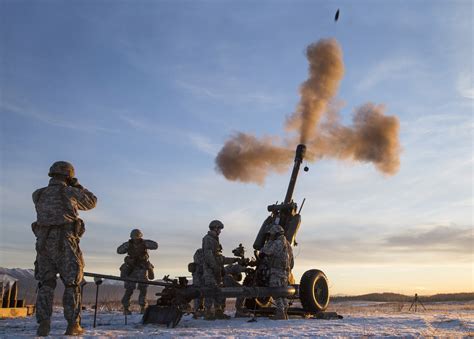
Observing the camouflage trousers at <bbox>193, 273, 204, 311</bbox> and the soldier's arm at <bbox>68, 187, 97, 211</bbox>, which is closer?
the soldier's arm at <bbox>68, 187, 97, 211</bbox>

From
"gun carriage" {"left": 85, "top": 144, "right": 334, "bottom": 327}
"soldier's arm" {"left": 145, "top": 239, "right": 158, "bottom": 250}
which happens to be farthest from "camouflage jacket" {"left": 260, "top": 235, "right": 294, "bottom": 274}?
"soldier's arm" {"left": 145, "top": 239, "right": 158, "bottom": 250}

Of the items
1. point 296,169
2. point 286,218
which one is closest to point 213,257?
point 286,218

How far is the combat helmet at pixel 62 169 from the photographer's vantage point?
7.46 metres

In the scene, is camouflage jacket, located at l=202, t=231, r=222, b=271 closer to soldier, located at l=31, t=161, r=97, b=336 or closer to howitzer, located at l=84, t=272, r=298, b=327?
howitzer, located at l=84, t=272, r=298, b=327

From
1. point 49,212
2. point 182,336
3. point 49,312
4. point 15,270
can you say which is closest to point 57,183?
point 49,212

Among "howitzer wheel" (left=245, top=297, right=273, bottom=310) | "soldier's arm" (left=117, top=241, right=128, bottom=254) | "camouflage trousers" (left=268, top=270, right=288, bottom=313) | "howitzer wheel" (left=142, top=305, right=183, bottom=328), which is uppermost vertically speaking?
"soldier's arm" (left=117, top=241, right=128, bottom=254)

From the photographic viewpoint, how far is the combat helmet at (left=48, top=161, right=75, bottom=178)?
294 inches

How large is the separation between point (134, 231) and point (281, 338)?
312 inches

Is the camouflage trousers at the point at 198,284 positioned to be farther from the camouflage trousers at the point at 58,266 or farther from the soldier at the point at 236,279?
the camouflage trousers at the point at 58,266

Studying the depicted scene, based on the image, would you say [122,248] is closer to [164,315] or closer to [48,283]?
[164,315]

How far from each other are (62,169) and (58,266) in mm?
1383

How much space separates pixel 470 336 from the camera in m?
8.26

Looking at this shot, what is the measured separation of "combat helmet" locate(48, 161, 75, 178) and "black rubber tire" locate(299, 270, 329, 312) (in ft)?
22.6

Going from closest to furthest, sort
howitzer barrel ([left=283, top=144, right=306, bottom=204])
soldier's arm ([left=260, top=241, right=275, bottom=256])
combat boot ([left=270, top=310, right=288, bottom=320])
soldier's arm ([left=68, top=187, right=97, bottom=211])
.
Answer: soldier's arm ([left=68, top=187, right=97, bottom=211])
combat boot ([left=270, top=310, right=288, bottom=320])
soldier's arm ([left=260, top=241, right=275, bottom=256])
howitzer barrel ([left=283, top=144, right=306, bottom=204])
